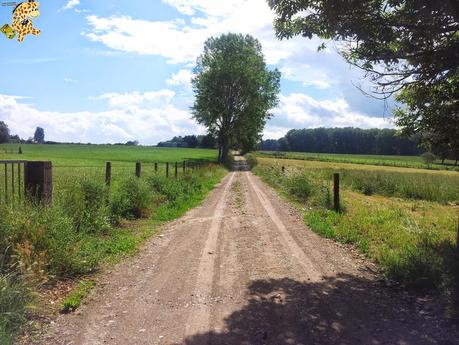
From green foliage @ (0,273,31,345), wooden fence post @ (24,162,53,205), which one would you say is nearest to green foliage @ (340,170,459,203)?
wooden fence post @ (24,162,53,205)

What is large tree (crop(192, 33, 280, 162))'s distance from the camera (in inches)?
2211

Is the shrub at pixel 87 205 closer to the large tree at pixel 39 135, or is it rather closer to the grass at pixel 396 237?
the grass at pixel 396 237

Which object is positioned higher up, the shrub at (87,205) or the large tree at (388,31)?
the large tree at (388,31)

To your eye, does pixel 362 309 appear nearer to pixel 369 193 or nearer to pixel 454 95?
pixel 454 95

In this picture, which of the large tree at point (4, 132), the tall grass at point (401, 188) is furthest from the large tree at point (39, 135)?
the tall grass at point (401, 188)

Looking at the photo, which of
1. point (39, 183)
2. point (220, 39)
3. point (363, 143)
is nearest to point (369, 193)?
point (39, 183)

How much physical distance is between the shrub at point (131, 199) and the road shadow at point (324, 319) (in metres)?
6.57

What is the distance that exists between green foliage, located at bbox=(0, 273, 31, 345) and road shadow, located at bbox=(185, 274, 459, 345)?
1.80 m

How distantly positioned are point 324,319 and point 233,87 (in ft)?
176

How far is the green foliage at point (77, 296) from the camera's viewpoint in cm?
568

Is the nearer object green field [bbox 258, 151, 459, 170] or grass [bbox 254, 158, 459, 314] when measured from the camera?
grass [bbox 254, 158, 459, 314]

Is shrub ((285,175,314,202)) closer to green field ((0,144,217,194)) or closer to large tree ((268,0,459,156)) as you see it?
green field ((0,144,217,194))

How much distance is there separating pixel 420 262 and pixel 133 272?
4.77 meters

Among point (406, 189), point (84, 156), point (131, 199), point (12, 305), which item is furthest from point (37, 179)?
point (84, 156)
